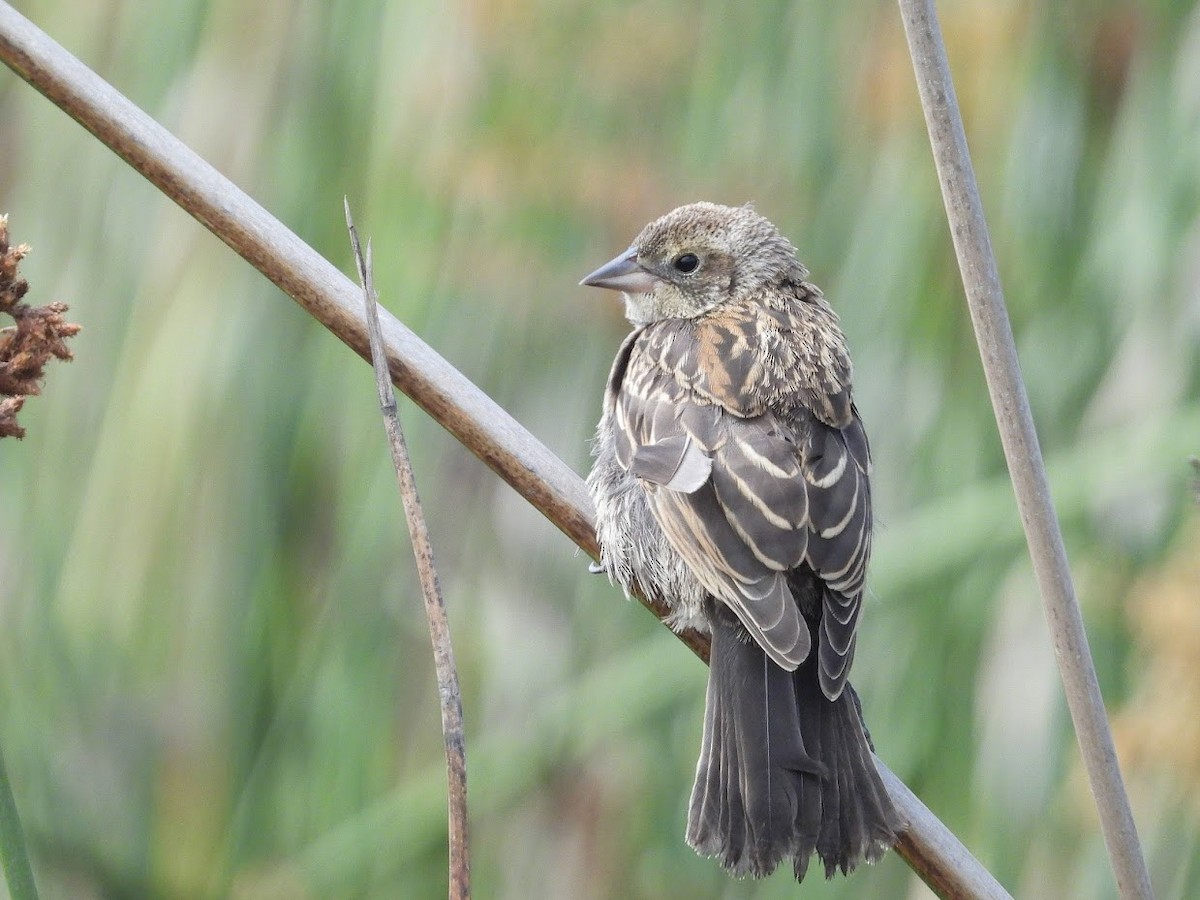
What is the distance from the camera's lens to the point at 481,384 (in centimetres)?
366

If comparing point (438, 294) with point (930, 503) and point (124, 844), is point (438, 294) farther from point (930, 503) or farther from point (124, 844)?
point (124, 844)

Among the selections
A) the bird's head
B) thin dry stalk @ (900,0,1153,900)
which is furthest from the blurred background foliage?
thin dry stalk @ (900,0,1153,900)

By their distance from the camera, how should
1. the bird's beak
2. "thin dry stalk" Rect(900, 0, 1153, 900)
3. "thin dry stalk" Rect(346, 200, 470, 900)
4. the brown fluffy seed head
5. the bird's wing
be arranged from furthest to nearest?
1. the brown fluffy seed head
2. the bird's beak
3. the bird's wing
4. "thin dry stalk" Rect(900, 0, 1153, 900)
5. "thin dry stalk" Rect(346, 200, 470, 900)

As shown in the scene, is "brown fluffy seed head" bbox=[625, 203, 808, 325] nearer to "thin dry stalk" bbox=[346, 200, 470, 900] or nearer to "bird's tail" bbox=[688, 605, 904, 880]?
"bird's tail" bbox=[688, 605, 904, 880]

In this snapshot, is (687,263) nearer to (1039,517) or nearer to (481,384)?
(481,384)

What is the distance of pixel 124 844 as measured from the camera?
3658 mm

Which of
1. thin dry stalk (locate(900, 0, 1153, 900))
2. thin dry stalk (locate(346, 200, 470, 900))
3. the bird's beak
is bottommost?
thin dry stalk (locate(346, 200, 470, 900))

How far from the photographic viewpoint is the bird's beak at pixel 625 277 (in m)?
3.32

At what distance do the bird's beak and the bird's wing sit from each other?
0.34 m

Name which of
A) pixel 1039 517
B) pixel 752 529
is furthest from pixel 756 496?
pixel 1039 517

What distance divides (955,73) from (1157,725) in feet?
5.33

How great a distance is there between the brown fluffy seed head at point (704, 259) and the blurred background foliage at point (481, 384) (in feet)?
0.77

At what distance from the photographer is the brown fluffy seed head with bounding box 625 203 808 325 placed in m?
3.43

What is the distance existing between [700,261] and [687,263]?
31 millimetres
